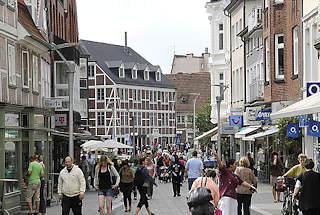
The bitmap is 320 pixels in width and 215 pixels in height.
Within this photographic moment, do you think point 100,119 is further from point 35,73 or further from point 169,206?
point 169,206

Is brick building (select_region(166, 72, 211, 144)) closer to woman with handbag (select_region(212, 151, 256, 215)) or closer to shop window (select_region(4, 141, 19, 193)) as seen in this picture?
shop window (select_region(4, 141, 19, 193))

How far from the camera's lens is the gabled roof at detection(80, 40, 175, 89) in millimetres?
109562

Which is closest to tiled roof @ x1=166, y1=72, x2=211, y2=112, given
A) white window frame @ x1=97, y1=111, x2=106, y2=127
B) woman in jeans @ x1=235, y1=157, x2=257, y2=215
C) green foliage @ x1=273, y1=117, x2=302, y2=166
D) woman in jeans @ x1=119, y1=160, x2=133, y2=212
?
white window frame @ x1=97, y1=111, x2=106, y2=127

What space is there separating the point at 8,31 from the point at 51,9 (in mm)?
18941

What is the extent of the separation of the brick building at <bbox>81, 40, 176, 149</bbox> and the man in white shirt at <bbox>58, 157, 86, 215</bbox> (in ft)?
265

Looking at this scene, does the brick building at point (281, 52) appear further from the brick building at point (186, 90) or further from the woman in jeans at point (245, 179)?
the brick building at point (186, 90)

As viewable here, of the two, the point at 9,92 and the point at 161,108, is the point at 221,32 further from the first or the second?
the point at 161,108

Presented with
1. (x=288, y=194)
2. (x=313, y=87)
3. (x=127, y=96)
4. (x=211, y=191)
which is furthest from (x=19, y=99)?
(x=127, y=96)

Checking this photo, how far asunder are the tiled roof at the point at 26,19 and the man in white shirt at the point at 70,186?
11.0 metres

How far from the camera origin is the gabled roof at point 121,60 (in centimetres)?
10956

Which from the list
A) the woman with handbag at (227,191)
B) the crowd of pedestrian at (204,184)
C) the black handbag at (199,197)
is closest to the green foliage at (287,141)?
the crowd of pedestrian at (204,184)

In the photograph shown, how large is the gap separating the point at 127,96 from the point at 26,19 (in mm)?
78401

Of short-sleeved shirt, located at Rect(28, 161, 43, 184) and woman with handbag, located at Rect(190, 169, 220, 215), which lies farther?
short-sleeved shirt, located at Rect(28, 161, 43, 184)

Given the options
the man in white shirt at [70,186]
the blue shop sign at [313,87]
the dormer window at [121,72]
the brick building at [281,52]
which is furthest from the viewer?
the dormer window at [121,72]
